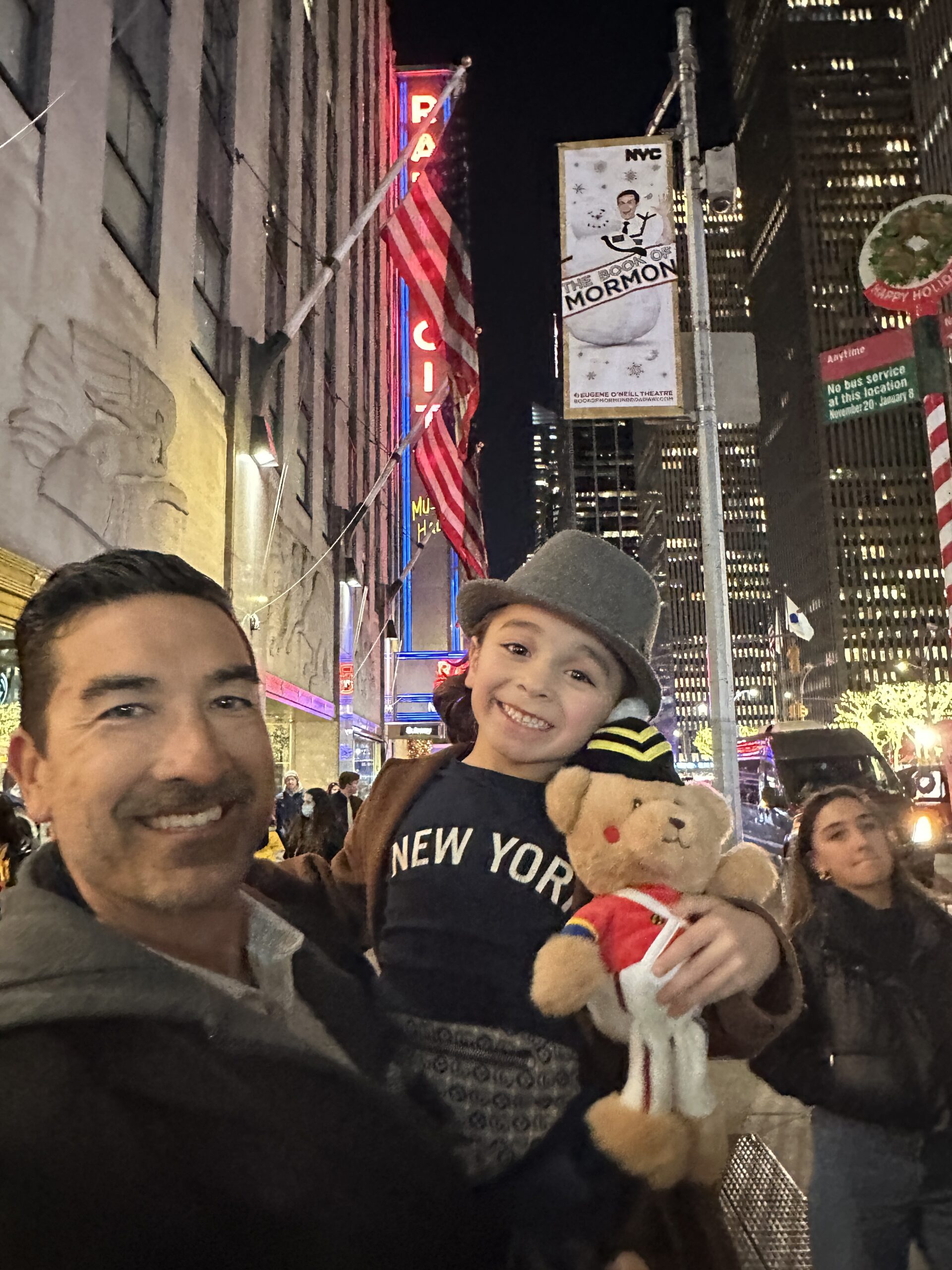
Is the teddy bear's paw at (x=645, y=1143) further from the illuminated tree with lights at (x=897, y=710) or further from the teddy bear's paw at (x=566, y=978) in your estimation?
the illuminated tree with lights at (x=897, y=710)

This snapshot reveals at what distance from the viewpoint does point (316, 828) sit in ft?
29.6

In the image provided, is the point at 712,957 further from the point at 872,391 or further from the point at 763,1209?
the point at 872,391

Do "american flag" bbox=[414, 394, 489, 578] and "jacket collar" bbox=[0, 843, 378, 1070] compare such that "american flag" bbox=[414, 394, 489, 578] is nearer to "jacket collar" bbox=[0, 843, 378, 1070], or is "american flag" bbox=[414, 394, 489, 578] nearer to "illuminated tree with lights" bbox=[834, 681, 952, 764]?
"jacket collar" bbox=[0, 843, 378, 1070]

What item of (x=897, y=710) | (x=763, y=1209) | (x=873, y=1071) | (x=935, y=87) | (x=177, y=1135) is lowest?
(x=763, y=1209)

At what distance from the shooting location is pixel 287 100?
57.4 feet

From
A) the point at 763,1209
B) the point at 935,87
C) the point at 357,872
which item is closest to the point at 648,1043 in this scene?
the point at 357,872

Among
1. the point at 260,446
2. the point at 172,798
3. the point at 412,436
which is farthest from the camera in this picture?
the point at 412,436

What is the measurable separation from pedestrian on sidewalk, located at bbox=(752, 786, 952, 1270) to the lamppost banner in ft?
20.3

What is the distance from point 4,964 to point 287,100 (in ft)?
68.4

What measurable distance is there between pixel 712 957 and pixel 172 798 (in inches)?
34.6

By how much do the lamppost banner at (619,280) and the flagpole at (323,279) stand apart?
4.12m

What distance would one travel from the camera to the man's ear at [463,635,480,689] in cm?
181

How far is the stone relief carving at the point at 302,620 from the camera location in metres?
16.0

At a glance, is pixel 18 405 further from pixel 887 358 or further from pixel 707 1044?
pixel 707 1044
